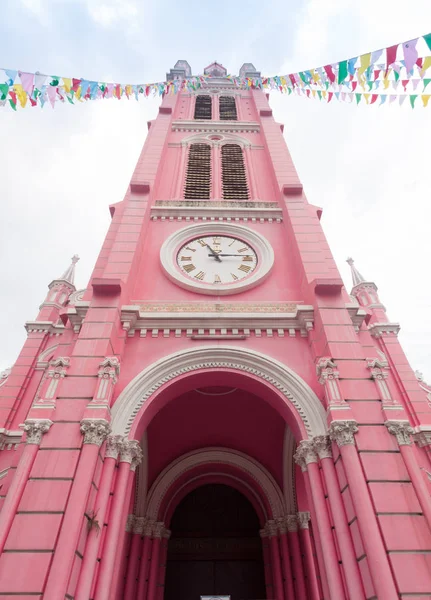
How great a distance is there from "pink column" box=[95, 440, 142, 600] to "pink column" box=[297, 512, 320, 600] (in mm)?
5567

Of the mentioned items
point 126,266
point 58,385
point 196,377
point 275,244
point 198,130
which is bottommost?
point 58,385

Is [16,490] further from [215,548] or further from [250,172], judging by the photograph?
[250,172]

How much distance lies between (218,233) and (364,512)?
8.23 meters

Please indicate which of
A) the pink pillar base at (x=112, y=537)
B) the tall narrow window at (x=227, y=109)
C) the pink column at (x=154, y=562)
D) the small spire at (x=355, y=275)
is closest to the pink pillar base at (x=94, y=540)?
the pink pillar base at (x=112, y=537)

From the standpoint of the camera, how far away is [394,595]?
16.1 feet

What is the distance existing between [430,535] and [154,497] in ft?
23.9

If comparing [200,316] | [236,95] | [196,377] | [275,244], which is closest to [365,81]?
[275,244]

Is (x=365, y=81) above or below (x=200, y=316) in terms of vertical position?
above

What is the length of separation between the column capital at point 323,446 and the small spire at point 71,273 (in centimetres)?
1375

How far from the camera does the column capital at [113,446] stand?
22.0 feet

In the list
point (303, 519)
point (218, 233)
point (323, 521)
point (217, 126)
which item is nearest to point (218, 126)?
point (217, 126)

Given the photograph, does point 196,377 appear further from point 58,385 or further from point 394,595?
point 394,595

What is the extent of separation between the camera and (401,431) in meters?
6.57

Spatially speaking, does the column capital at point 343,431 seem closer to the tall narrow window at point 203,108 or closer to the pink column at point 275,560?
the pink column at point 275,560
